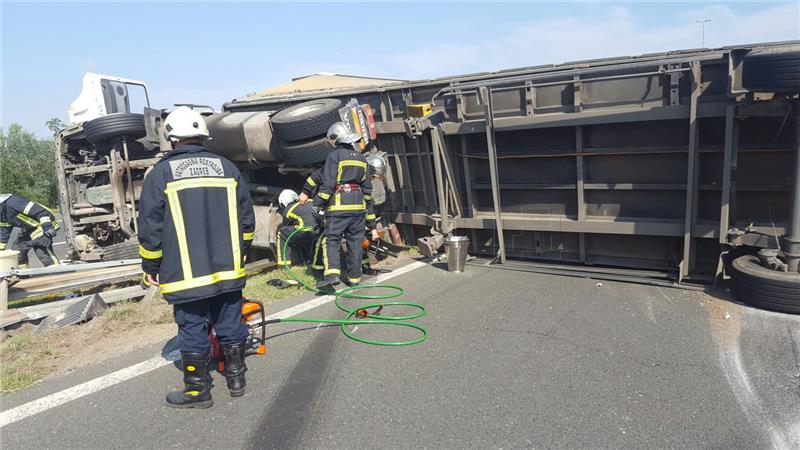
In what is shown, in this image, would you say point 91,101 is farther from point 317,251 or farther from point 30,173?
point 30,173

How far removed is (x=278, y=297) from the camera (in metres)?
5.86

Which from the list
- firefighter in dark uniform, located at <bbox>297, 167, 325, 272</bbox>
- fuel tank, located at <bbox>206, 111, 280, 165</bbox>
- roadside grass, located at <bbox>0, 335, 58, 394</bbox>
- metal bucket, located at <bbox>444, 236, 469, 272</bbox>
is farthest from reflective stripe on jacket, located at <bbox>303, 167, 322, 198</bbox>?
roadside grass, located at <bbox>0, 335, 58, 394</bbox>

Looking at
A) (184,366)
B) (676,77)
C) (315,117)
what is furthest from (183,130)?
(676,77)

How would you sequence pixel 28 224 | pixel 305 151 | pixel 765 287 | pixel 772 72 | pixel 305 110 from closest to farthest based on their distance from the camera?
pixel 772 72
pixel 765 287
pixel 305 151
pixel 305 110
pixel 28 224

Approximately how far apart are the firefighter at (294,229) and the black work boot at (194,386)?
123 inches

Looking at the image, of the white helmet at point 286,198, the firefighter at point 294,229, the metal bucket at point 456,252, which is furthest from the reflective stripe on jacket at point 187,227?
the white helmet at point 286,198

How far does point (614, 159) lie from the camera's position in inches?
227

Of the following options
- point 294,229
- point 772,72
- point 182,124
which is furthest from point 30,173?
point 772,72

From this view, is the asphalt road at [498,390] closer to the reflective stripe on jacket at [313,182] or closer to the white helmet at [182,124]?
the white helmet at [182,124]

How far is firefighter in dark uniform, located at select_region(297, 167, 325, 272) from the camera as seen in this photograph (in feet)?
20.2

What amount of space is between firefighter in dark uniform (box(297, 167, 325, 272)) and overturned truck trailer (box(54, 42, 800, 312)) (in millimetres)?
1042

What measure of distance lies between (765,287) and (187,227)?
465 centimetres

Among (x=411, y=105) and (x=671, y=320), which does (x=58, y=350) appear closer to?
(x=411, y=105)

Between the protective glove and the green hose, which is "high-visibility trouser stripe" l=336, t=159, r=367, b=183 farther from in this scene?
the green hose
